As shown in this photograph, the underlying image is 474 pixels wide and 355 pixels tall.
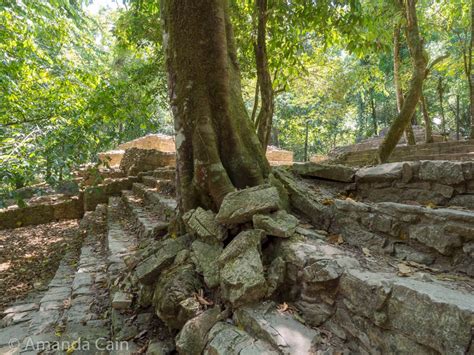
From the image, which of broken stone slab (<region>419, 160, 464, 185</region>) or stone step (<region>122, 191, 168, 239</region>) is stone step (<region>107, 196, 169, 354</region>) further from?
broken stone slab (<region>419, 160, 464, 185</region>)

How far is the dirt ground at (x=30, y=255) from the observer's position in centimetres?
359

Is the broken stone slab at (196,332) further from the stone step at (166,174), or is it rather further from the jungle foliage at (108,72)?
the stone step at (166,174)

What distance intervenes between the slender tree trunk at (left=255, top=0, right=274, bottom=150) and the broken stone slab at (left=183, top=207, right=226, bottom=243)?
2613 mm

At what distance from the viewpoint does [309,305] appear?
63.1 inches

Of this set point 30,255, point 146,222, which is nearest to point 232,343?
point 146,222

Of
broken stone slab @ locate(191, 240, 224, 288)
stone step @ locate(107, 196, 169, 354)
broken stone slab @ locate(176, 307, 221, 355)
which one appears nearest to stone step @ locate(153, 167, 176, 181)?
stone step @ locate(107, 196, 169, 354)

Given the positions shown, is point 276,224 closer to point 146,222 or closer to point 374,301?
point 374,301

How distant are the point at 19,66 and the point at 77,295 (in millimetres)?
4525

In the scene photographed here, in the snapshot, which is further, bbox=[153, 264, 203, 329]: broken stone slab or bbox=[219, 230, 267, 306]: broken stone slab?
bbox=[153, 264, 203, 329]: broken stone slab

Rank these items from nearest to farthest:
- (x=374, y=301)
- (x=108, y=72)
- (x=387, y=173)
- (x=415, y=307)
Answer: (x=415, y=307)
(x=374, y=301)
(x=387, y=173)
(x=108, y=72)

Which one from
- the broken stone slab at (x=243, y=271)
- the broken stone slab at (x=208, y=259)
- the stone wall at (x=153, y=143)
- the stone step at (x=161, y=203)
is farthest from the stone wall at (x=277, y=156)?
the broken stone slab at (x=243, y=271)

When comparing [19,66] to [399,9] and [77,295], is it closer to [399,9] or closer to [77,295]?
[77,295]

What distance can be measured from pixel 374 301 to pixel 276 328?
0.49 meters

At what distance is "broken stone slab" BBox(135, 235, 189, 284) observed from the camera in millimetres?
2236
